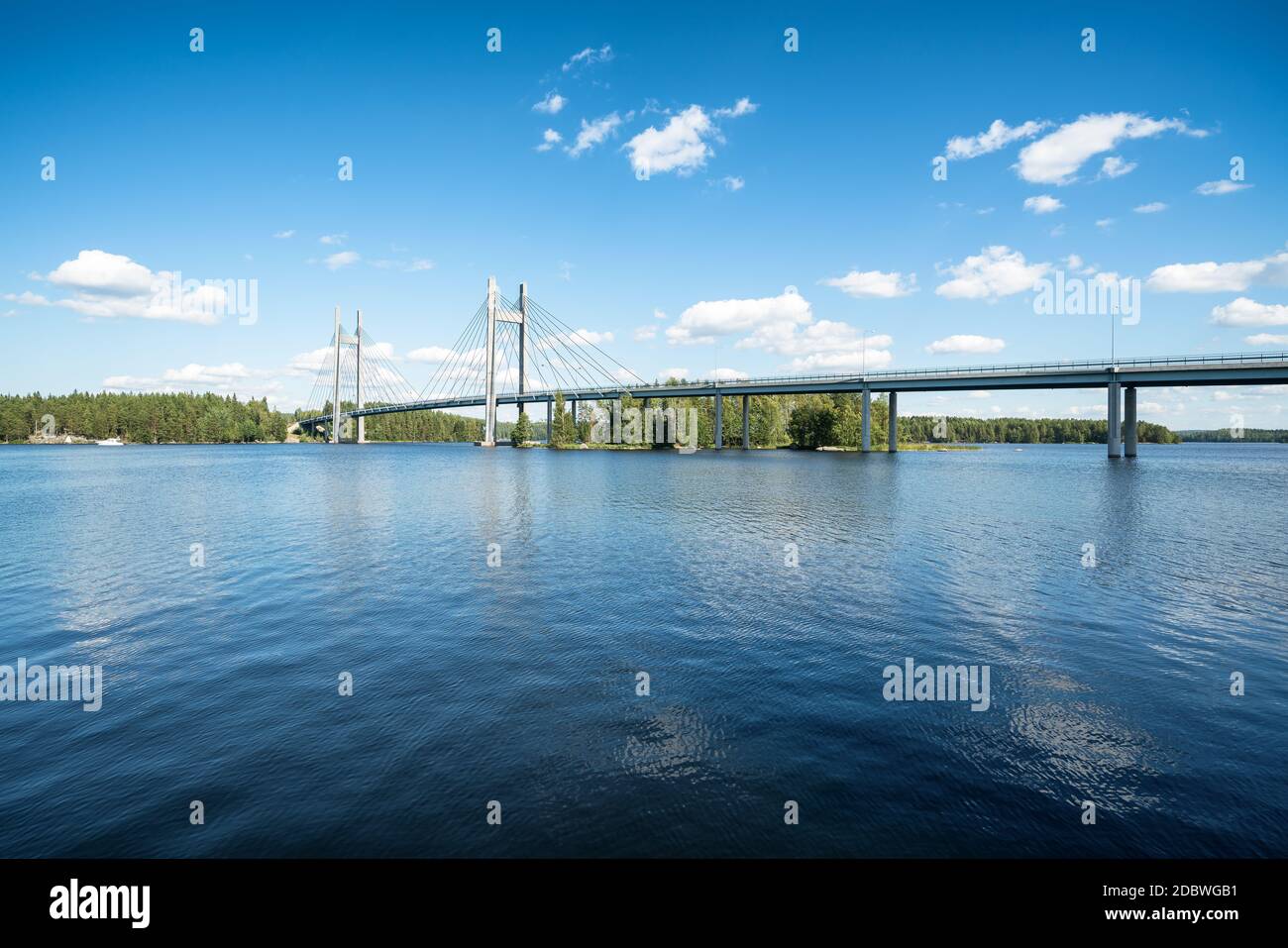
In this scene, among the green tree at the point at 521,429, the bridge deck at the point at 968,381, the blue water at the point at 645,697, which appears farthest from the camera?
the green tree at the point at 521,429

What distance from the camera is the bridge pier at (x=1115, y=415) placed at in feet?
317

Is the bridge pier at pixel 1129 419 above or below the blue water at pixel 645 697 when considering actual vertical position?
above

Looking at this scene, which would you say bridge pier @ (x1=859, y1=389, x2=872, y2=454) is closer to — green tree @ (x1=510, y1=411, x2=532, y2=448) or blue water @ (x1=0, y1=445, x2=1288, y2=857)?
green tree @ (x1=510, y1=411, x2=532, y2=448)

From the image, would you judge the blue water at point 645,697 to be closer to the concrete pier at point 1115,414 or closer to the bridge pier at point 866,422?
the concrete pier at point 1115,414

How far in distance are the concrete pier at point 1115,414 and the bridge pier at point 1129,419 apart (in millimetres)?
2436

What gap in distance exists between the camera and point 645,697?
13641mm

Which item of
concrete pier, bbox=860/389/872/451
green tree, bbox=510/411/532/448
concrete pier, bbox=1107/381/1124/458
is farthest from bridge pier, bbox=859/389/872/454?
green tree, bbox=510/411/532/448

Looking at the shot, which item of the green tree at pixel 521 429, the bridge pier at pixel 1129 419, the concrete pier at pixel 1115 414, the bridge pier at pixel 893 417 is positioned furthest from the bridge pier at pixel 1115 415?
the green tree at pixel 521 429

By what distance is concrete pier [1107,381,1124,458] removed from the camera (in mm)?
96500

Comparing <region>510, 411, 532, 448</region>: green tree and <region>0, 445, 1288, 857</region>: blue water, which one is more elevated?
<region>510, 411, 532, 448</region>: green tree

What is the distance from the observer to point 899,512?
44.2 metres

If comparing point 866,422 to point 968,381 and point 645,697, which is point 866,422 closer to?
point 968,381
